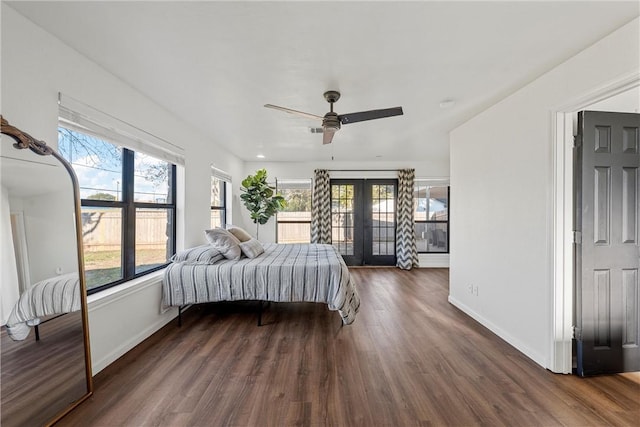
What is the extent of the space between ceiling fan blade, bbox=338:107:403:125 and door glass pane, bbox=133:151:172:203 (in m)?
2.14

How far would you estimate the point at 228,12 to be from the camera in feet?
4.74

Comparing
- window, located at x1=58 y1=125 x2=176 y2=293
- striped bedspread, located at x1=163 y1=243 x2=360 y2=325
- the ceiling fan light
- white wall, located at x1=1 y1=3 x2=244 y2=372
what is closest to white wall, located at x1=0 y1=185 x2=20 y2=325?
white wall, located at x1=1 y1=3 x2=244 y2=372

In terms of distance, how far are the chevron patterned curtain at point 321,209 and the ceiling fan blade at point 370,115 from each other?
135 inches

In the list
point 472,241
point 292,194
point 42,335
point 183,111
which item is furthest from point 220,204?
point 472,241

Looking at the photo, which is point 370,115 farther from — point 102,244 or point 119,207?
point 102,244

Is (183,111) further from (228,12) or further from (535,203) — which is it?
(535,203)

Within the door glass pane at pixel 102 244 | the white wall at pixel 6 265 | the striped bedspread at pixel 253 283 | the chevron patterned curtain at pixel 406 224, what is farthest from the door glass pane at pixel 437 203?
the white wall at pixel 6 265

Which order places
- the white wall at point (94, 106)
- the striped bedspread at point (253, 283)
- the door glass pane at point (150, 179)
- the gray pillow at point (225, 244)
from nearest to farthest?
1. the white wall at point (94, 106)
2. the door glass pane at point (150, 179)
3. the striped bedspread at point (253, 283)
4. the gray pillow at point (225, 244)

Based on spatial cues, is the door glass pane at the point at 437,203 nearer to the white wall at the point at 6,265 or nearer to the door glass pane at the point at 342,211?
the door glass pane at the point at 342,211

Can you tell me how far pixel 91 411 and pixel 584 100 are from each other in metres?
3.94

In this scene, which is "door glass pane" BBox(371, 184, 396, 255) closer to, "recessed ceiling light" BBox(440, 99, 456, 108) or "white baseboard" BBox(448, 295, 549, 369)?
"white baseboard" BBox(448, 295, 549, 369)

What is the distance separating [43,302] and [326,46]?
2439mm

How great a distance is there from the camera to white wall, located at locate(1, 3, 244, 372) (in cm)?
152

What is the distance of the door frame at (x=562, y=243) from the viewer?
2031mm
